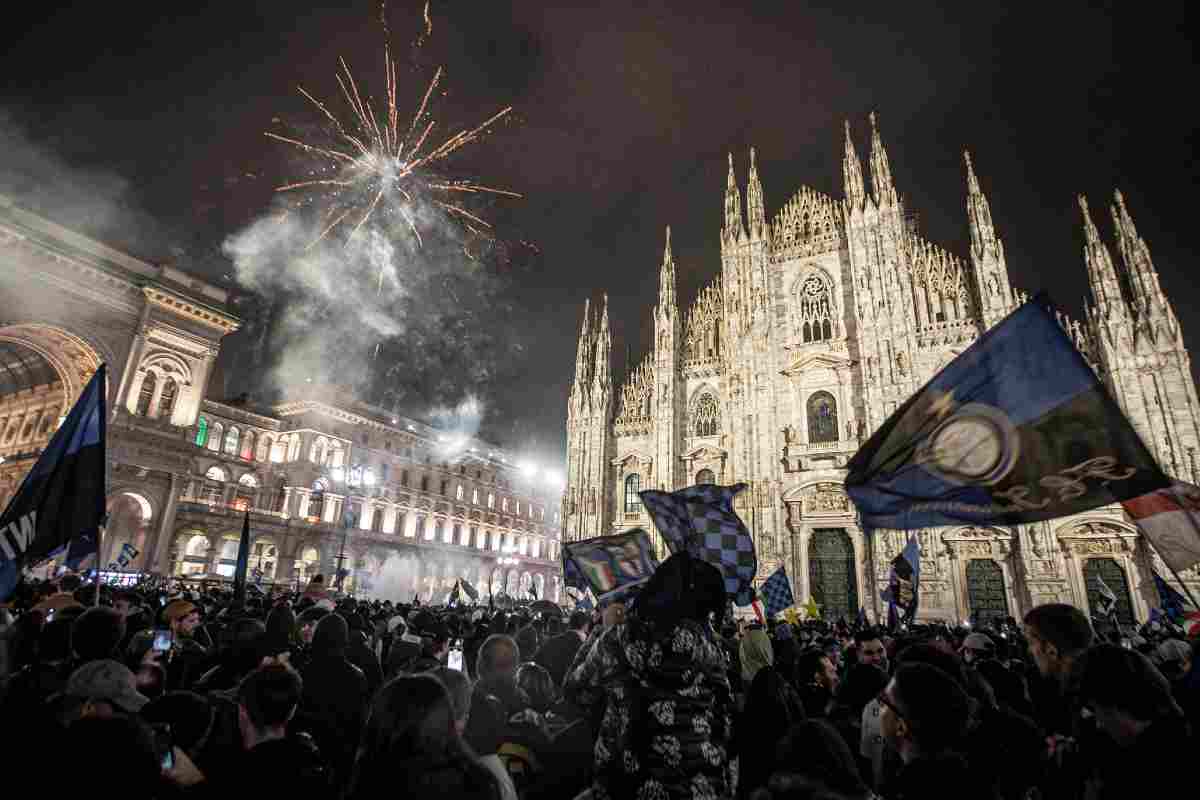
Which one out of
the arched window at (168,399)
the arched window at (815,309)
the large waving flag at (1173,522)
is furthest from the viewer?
the arched window at (168,399)

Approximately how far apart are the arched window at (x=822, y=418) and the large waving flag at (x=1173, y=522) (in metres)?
25.7

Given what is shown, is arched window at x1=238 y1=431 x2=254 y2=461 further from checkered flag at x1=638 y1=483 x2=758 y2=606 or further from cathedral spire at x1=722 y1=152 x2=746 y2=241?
checkered flag at x1=638 y1=483 x2=758 y2=606


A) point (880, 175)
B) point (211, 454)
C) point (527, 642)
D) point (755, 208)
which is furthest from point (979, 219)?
point (211, 454)

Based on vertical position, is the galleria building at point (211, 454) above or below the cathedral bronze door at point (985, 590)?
above

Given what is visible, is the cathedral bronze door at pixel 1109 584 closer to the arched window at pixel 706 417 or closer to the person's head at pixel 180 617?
the arched window at pixel 706 417

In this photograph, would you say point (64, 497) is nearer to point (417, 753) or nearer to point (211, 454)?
point (417, 753)

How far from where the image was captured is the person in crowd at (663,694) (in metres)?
3.11

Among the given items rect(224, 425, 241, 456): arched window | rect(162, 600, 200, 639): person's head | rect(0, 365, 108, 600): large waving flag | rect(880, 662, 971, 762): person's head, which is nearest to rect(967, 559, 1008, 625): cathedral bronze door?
rect(880, 662, 971, 762): person's head

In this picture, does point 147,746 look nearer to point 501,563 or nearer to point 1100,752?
point 1100,752

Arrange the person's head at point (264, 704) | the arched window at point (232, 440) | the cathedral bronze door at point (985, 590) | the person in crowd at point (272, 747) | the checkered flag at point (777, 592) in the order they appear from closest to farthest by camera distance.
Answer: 1. the person in crowd at point (272, 747)
2. the person's head at point (264, 704)
3. the checkered flag at point (777, 592)
4. the cathedral bronze door at point (985, 590)
5. the arched window at point (232, 440)

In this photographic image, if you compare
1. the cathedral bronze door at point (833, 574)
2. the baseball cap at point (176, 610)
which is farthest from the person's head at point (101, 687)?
the cathedral bronze door at point (833, 574)

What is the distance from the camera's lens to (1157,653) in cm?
777

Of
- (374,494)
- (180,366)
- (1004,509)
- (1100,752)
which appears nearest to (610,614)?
(1004,509)

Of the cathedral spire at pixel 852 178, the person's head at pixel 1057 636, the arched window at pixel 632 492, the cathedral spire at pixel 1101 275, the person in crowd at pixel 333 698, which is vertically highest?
the cathedral spire at pixel 852 178
